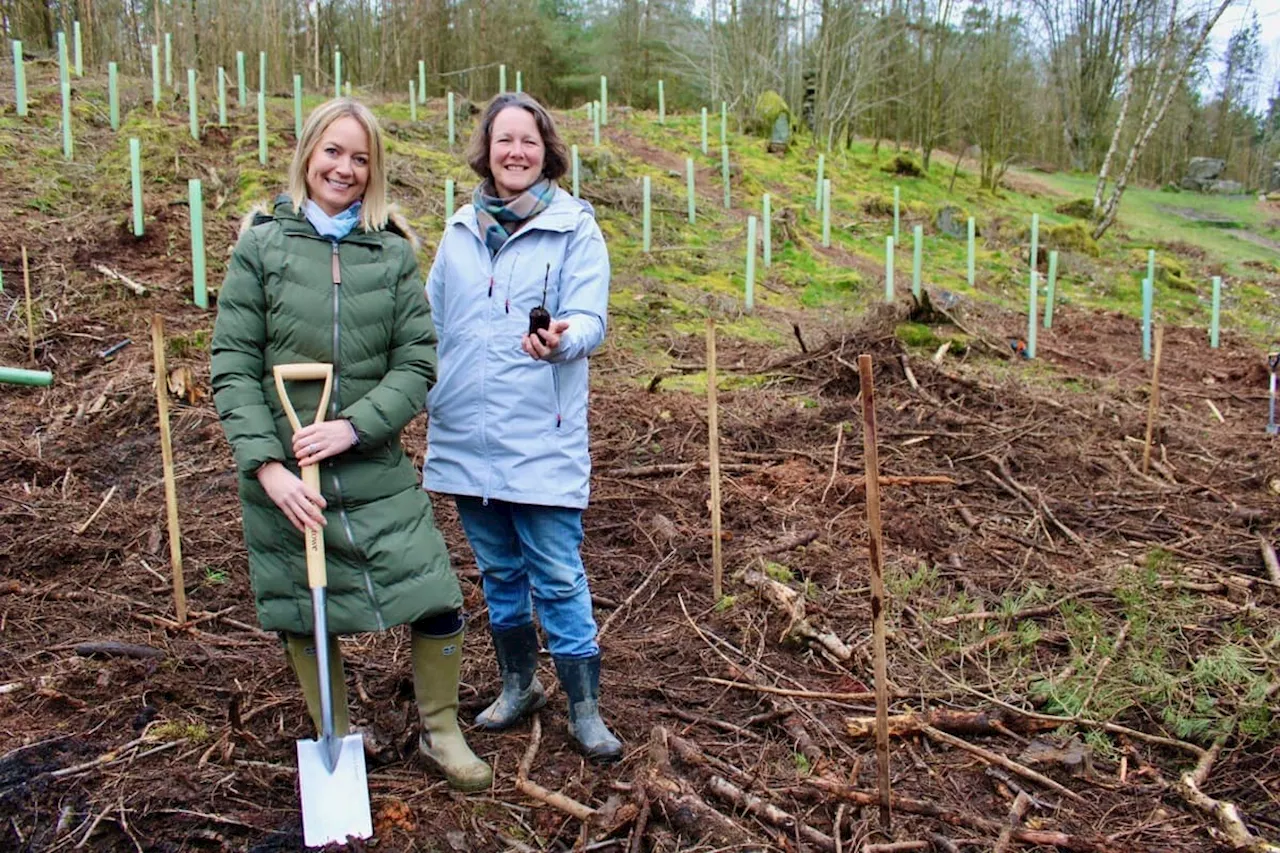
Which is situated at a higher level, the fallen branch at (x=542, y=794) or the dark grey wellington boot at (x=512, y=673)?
the dark grey wellington boot at (x=512, y=673)

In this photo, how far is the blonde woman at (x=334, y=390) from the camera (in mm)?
2086

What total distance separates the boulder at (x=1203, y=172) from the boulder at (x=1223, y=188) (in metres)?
0.12

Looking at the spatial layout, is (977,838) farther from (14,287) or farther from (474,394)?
(14,287)

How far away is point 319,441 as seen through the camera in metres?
2.05

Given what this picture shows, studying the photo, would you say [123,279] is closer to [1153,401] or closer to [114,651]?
[114,651]

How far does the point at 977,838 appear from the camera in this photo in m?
2.21

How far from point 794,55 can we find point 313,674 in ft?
66.9

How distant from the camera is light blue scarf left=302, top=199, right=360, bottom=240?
216 cm

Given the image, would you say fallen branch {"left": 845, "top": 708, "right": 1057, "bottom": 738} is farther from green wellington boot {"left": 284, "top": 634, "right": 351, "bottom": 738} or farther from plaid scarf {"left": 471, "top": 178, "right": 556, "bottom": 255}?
plaid scarf {"left": 471, "top": 178, "right": 556, "bottom": 255}

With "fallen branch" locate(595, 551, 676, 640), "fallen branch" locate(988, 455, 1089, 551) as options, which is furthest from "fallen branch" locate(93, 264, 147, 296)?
"fallen branch" locate(988, 455, 1089, 551)

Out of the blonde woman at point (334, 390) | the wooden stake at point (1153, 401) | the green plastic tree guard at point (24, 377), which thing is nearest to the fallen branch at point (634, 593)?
the blonde woman at point (334, 390)

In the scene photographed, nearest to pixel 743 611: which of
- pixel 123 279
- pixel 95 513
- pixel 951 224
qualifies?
pixel 95 513

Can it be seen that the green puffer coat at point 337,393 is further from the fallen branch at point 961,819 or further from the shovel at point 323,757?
the fallen branch at point 961,819

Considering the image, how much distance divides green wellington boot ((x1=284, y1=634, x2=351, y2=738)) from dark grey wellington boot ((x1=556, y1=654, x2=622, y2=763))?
0.55 metres
